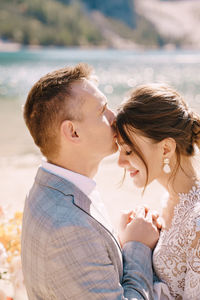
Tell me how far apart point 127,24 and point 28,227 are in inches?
7696

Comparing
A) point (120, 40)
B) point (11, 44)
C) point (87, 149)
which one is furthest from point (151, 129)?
point (120, 40)

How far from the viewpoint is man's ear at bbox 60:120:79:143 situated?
2.04m

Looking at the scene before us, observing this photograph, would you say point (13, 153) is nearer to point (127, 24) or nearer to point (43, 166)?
point (43, 166)

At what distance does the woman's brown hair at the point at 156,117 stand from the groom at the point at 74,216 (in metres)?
0.11

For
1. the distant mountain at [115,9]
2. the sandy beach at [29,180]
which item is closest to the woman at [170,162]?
the sandy beach at [29,180]

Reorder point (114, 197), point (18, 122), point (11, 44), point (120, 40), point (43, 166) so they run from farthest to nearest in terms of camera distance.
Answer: point (120, 40)
point (11, 44)
point (18, 122)
point (114, 197)
point (43, 166)

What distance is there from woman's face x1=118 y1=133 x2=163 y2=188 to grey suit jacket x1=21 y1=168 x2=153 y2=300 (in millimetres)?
601

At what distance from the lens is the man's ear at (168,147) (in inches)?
95.1

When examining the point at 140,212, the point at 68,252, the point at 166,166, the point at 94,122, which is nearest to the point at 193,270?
the point at 140,212

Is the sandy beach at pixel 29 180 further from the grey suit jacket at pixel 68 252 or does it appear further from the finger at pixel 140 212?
the grey suit jacket at pixel 68 252

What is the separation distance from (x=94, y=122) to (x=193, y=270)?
106 centimetres

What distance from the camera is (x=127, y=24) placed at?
186 m

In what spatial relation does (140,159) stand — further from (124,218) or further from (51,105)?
(51,105)

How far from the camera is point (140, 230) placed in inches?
91.9
